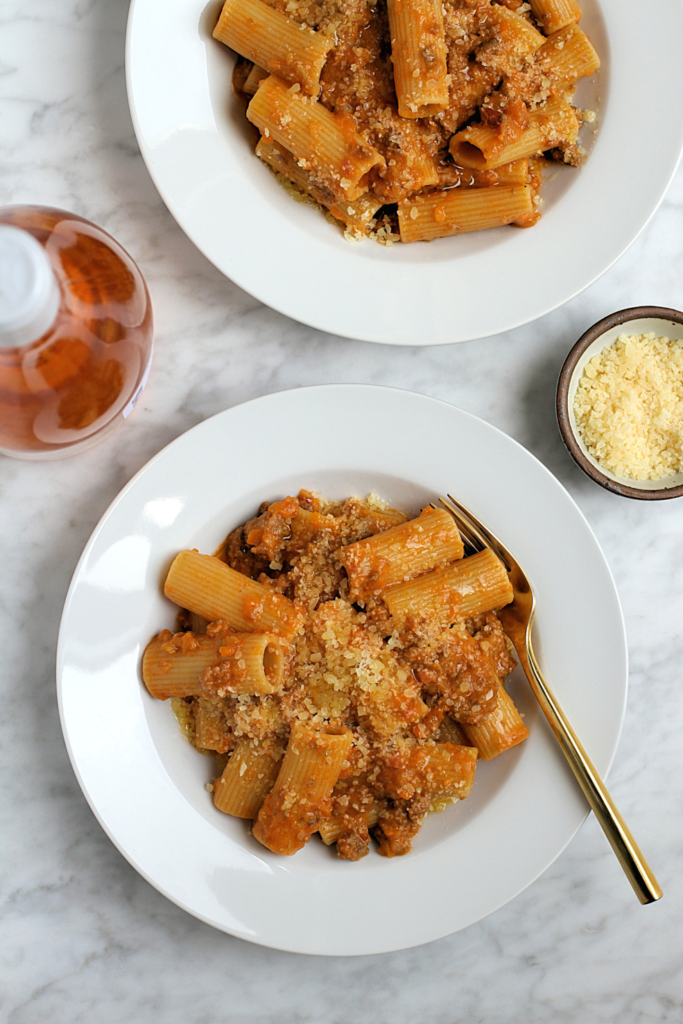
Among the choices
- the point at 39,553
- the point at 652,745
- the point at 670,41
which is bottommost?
the point at 652,745

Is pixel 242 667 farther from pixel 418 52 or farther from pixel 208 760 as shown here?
pixel 418 52

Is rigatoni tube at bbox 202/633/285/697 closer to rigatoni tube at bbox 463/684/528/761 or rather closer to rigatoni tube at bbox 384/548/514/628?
rigatoni tube at bbox 384/548/514/628

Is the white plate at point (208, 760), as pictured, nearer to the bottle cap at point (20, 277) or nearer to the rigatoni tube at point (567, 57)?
the bottle cap at point (20, 277)

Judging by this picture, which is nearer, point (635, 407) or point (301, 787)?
point (301, 787)

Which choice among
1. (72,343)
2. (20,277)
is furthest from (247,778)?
(20,277)

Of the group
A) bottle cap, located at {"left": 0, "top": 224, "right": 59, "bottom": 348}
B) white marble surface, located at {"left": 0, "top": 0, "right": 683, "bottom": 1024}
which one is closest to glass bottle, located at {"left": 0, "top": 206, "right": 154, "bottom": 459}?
bottle cap, located at {"left": 0, "top": 224, "right": 59, "bottom": 348}

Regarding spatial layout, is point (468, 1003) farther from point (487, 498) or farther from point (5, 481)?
point (5, 481)

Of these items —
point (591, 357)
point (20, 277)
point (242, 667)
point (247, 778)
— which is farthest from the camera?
point (591, 357)

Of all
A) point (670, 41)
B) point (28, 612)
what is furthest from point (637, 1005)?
point (670, 41)
